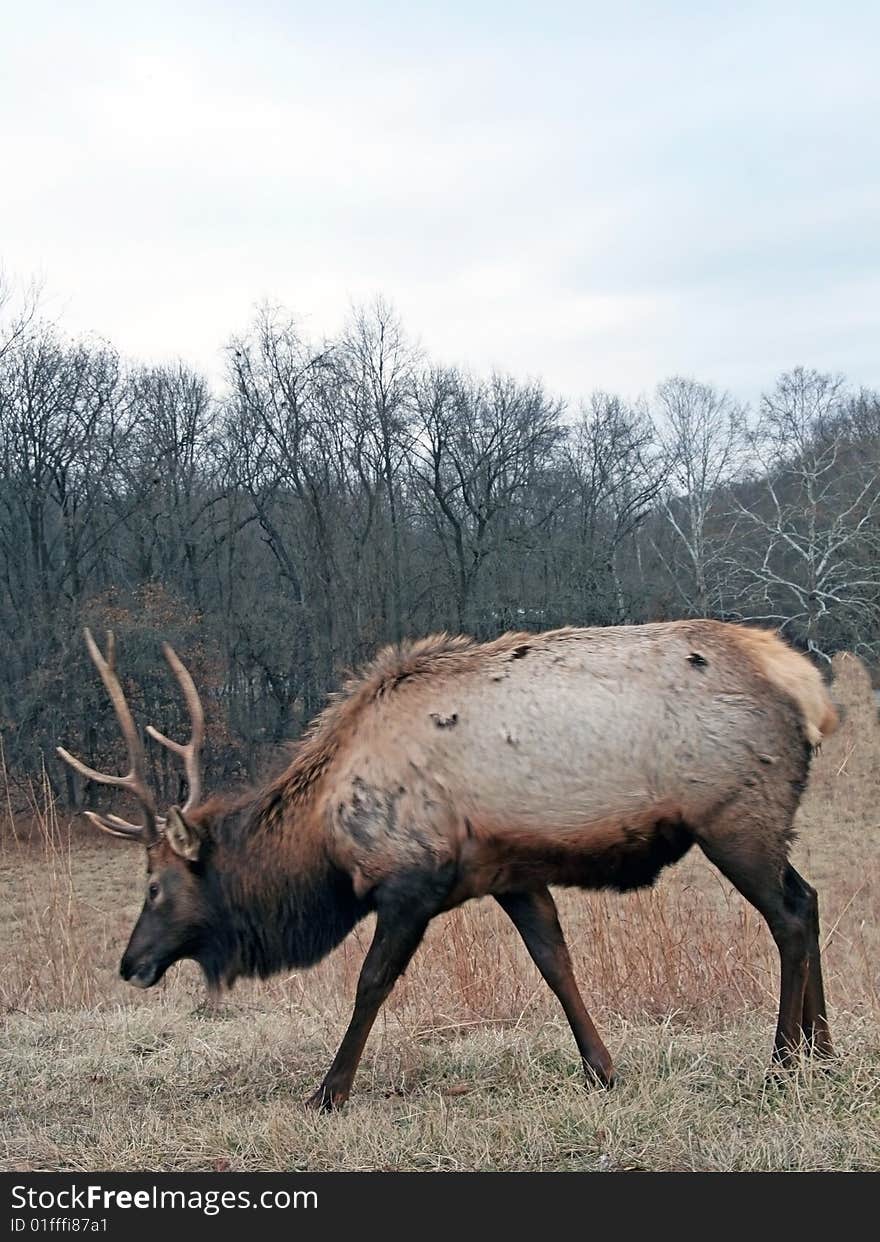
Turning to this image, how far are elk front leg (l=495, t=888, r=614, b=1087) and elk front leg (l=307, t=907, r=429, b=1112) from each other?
53 centimetres

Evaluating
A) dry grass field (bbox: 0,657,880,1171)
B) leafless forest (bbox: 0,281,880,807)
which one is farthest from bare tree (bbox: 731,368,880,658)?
dry grass field (bbox: 0,657,880,1171)

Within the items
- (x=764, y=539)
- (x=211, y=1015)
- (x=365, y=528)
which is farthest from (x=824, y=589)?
(x=211, y=1015)

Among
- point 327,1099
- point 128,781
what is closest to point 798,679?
point 327,1099

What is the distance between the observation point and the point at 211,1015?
Answer: 709cm

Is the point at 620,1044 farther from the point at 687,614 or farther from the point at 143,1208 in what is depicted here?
the point at 687,614

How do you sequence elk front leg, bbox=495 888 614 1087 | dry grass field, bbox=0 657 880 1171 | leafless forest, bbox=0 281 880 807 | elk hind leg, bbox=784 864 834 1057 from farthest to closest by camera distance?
leafless forest, bbox=0 281 880 807, elk front leg, bbox=495 888 614 1087, elk hind leg, bbox=784 864 834 1057, dry grass field, bbox=0 657 880 1171

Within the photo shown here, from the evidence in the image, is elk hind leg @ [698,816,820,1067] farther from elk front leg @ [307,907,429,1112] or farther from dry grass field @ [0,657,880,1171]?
elk front leg @ [307,907,429,1112]

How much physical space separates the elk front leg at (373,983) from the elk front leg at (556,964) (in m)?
0.53

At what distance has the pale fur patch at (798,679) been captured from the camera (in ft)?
16.4

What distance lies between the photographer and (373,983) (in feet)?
16.2

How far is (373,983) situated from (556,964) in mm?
875

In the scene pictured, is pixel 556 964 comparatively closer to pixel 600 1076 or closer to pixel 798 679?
pixel 600 1076

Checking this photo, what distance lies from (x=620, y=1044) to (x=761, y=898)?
127 centimetres

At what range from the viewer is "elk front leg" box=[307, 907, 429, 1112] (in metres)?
4.92
